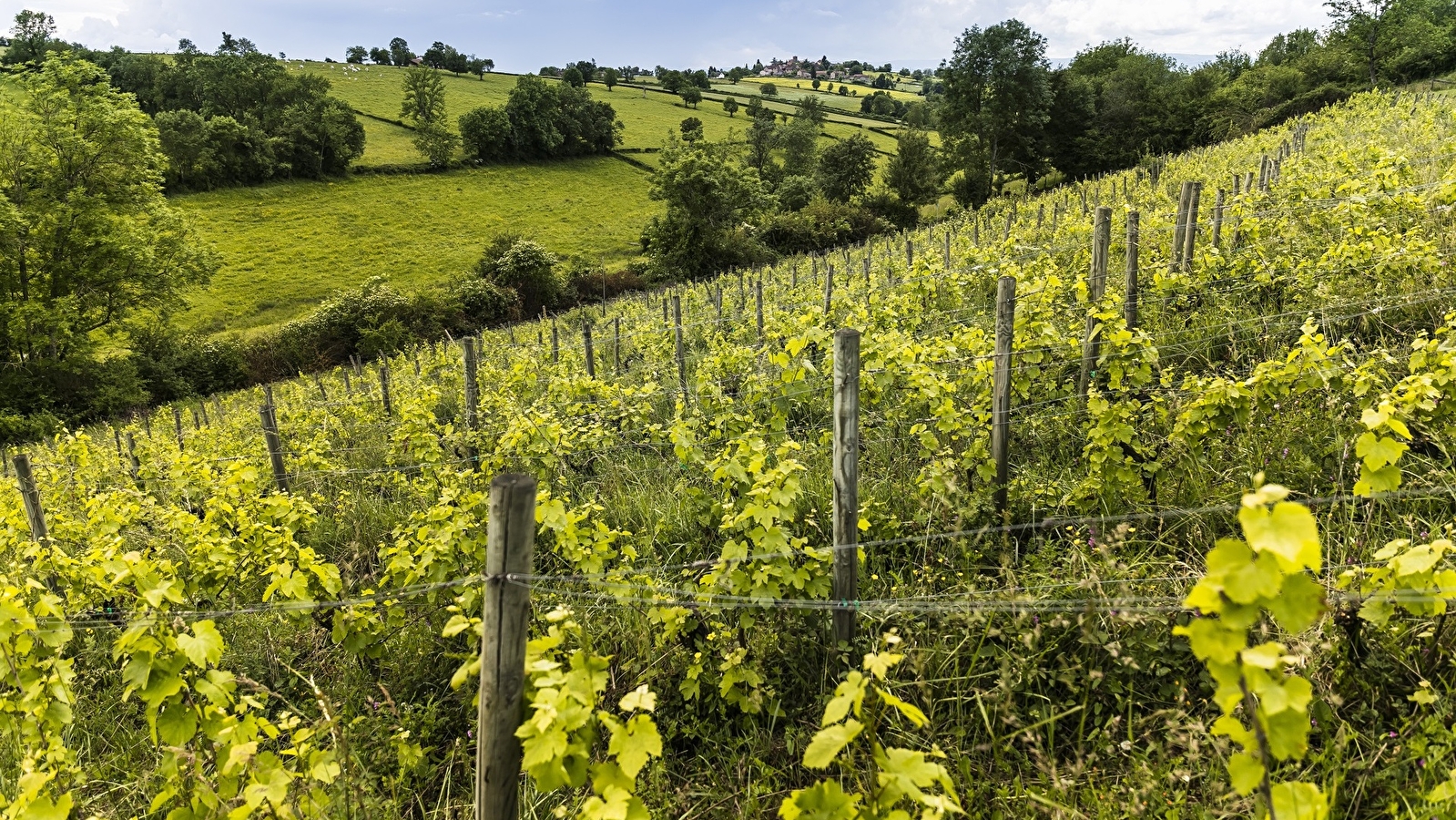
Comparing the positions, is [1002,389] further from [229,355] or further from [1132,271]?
[229,355]

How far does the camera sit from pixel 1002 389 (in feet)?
13.4

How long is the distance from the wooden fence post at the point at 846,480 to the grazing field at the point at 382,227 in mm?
38512

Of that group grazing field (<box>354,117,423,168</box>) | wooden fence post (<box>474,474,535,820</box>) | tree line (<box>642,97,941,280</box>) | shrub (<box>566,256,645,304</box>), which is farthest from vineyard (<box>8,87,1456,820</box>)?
grazing field (<box>354,117,423,168</box>)

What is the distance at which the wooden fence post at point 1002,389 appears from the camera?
404 centimetres

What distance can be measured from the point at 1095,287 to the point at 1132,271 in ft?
1.70

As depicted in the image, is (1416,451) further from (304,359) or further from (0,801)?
(304,359)

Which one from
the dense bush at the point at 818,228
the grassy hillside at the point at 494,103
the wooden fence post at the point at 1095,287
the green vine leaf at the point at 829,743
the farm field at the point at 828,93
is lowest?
the green vine leaf at the point at 829,743

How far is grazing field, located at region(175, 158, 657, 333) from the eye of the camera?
125 feet

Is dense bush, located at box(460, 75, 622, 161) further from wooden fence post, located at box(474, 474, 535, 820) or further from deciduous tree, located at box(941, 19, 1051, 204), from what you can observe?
Result: wooden fence post, located at box(474, 474, 535, 820)

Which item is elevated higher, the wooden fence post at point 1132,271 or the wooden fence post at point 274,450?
the wooden fence post at point 1132,271

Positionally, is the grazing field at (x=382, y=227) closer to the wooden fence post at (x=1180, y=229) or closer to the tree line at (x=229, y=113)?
the tree line at (x=229, y=113)

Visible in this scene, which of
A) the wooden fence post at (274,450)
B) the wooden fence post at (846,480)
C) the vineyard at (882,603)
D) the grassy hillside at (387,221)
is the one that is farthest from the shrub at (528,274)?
the wooden fence post at (846,480)

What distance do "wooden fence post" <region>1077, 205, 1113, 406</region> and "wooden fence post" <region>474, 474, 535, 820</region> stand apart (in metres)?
4.06

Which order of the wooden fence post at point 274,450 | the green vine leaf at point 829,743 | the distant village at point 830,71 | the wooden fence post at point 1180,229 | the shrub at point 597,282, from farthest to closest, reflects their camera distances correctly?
the distant village at point 830,71
the shrub at point 597,282
the wooden fence post at point 274,450
the wooden fence post at point 1180,229
the green vine leaf at point 829,743
